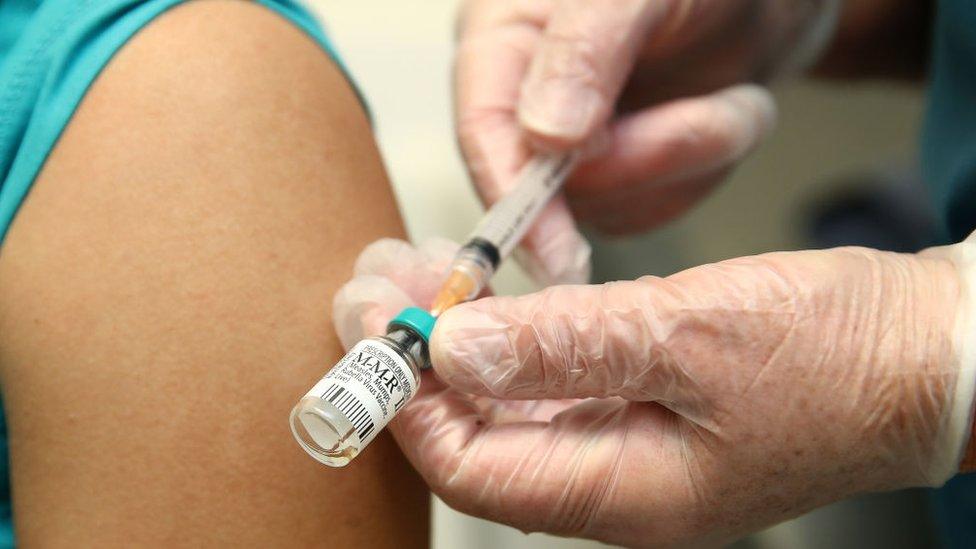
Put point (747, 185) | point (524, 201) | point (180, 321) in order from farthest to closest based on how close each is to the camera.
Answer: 1. point (747, 185)
2. point (524, 201)
3. point (180, 321)

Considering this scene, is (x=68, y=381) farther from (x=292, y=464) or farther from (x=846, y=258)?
(x=846, y=258)

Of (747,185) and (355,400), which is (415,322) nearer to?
(355,400)

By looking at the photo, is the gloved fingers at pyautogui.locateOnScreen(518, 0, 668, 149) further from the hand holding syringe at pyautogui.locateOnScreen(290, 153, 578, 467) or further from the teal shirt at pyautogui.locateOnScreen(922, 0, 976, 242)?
the teal shirt at pyautogui.locateOnScreen(922, 0, 976, 242)

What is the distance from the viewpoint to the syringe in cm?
76

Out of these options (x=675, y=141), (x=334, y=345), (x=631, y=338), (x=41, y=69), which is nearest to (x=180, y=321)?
(x=334, y=345)

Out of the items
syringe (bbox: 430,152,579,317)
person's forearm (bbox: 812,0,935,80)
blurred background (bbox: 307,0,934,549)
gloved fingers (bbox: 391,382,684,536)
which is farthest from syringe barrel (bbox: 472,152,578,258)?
person's forearm (bbox: 812,0,935,80)

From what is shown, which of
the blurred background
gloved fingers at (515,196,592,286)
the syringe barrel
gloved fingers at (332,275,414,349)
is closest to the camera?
gloved fingers at (332,275,414,349)

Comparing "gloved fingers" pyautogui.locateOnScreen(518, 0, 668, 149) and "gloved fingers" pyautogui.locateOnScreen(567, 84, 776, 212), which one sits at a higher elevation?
"gloved fingers" pyautogui.locateOnScreen(518, 0, 668, 149)

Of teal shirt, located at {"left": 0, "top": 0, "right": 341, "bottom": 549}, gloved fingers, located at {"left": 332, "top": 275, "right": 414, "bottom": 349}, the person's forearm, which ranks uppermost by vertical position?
teal shirt, located at {"left": 0, "top": 0, "right": 341, "bottom": 549}

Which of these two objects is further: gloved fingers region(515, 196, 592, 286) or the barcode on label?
gloved fingers region(515, 196, 592, 286)

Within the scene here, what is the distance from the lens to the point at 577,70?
954mm

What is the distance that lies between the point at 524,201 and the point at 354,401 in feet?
1.32

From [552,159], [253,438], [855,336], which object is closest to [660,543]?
[855,336]

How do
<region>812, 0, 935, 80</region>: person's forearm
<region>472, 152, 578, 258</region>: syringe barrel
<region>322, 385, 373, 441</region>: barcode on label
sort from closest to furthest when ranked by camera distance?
<region>322, 385, 373, 441</region>: barcode on label < <region>472, 152, 578, 258</region>: syringe barrel < <region>812, 0, 935, 80</region>: person's forearm
